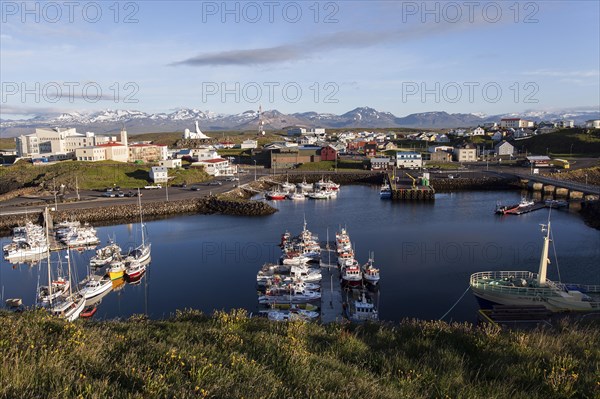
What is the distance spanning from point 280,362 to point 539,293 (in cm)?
888

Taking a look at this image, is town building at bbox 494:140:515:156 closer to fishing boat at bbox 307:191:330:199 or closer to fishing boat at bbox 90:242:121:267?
fishing boat at bbox 307:191:330:199

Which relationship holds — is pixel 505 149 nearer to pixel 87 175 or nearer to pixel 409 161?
pixel 409 161

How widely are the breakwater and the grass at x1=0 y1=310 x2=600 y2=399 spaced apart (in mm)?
21146

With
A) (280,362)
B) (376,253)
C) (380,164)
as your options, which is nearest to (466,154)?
(380,164)

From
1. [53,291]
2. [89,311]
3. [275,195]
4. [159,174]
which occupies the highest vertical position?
[159,174]

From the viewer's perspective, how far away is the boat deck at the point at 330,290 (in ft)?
37.3

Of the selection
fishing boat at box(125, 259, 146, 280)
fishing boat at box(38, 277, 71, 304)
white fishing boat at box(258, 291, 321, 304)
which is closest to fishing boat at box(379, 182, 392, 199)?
fishing boat at box(125, 259, 146, 280)

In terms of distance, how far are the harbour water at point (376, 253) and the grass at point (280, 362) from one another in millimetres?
7181

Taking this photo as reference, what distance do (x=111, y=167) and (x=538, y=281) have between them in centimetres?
3154

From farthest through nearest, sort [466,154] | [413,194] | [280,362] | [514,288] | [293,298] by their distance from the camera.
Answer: [466,154]
[413,194]
[293,298]
[514,288]
[280,362]

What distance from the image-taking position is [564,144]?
50062 millimetres

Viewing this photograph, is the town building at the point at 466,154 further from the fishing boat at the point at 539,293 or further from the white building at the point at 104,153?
the fishing boat at the point at 539,293

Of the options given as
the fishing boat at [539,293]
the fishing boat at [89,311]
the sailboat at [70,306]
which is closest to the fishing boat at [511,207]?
the fishing boat at [539,293]

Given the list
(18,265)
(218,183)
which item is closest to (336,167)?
(218,183)
